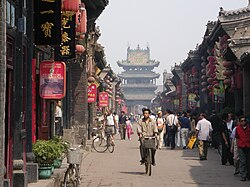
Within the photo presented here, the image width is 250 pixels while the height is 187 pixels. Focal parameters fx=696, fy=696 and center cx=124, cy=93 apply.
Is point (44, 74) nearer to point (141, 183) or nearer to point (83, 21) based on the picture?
point (141, 183)

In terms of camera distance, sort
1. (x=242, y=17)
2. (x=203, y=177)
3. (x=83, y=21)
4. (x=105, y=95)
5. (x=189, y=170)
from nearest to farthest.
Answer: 1. (x=203, y=177)
2. (x=189, y=170)
3. (x=83, y=21)
4. (x=242, y=17)
5. (x=105, y=95)

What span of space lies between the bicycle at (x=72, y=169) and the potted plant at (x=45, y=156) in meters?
0.36

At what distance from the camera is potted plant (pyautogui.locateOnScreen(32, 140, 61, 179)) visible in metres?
13.5

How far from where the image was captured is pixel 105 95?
145 feet

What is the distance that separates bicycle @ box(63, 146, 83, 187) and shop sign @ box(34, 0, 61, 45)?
219 centimetres

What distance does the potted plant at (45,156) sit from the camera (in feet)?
44.3

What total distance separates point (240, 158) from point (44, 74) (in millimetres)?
4842

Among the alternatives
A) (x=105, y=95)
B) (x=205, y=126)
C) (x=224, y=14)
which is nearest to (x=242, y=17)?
(x=224, y=14)

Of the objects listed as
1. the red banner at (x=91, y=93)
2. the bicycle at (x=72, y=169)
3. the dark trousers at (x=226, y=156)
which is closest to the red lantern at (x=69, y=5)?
the bicycle at (x=72, y=169)

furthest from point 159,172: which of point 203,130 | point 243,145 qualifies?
point 203,130

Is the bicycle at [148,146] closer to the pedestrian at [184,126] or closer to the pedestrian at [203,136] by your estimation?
the pedestrian at [203,136]

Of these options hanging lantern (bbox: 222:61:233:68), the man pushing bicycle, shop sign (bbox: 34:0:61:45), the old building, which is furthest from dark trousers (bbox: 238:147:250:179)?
the old building

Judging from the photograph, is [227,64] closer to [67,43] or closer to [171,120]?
[171,120]

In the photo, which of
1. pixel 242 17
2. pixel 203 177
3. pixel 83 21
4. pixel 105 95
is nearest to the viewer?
pixel 203 177
